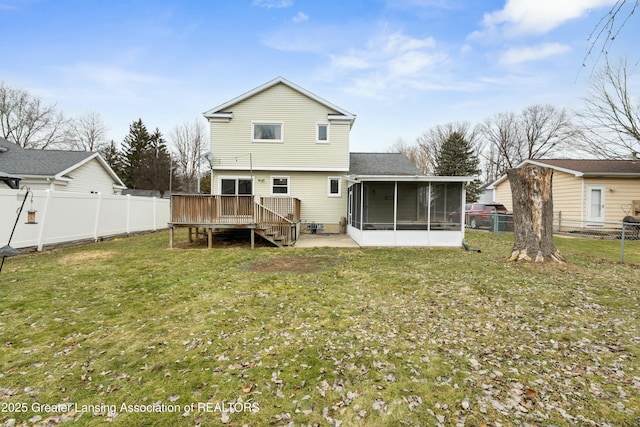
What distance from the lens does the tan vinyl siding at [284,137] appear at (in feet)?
49.1

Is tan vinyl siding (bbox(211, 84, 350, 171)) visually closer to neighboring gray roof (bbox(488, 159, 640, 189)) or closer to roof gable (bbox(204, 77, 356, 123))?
roof gable (bbox(204, 77, 356, 123))

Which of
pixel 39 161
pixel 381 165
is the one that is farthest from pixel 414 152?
pixel 39 161

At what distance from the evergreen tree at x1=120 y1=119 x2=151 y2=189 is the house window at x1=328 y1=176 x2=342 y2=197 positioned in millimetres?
34073

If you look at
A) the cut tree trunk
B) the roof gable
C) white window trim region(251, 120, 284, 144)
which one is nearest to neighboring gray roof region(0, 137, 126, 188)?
the roof gable

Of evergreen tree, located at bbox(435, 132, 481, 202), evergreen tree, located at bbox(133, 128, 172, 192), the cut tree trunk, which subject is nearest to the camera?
the cut tree trunk

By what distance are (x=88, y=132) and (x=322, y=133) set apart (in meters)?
40.7

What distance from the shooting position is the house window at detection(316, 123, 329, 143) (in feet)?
49.8

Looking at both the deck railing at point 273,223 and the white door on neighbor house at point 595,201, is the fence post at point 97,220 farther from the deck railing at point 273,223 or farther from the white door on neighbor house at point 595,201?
the white door on neighbor house at point 595,201

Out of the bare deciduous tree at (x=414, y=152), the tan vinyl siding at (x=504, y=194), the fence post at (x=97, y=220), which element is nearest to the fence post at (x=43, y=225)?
the fence post at (x=97, y=220)

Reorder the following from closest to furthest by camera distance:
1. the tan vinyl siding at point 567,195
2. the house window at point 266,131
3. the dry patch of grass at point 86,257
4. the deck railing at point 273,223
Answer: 1. the dry patch of grass at point 86,257
2. the deck railing at point 273,223
3. the house window at point 266,131
4. the tan vinyl siding at point 567,195

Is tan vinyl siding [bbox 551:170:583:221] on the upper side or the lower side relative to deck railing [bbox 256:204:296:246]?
upper

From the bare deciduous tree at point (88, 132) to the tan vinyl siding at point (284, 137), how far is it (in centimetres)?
3576

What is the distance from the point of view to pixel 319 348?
3539 mm

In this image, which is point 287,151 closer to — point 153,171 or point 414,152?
point 153,171
